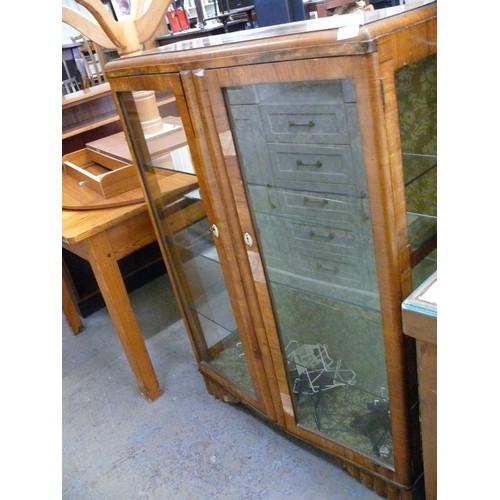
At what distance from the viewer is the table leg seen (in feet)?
5.23

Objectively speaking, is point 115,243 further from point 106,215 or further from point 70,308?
point 70,308

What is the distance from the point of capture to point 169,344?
215 cm

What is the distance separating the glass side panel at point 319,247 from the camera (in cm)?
100

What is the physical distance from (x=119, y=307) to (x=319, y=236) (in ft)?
2.71

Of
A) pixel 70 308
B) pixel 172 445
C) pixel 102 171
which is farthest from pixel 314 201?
pixel 70 308

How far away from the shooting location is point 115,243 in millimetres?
Answer: 1631

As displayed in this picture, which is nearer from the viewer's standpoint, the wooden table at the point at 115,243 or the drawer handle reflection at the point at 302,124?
the drawer handle reflection at the point at 302,124

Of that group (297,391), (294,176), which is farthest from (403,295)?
(297,391)

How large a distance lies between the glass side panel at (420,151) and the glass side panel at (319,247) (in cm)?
9

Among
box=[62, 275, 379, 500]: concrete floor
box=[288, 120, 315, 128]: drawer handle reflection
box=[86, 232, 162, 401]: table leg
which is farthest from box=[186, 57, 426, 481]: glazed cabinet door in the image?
box=[86, 232, 162, 401]: table leg

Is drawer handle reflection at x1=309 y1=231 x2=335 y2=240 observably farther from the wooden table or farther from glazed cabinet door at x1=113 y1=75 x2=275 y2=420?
the wooden table

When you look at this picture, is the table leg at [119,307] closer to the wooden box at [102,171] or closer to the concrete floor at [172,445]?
the concrete floor at [172,445]

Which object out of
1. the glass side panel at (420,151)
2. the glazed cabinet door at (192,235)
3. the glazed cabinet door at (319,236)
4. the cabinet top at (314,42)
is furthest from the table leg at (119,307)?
the glass side panel at (420,151)

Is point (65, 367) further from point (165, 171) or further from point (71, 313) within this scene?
point (165, 171)
